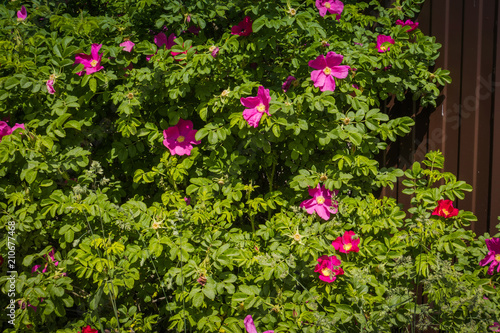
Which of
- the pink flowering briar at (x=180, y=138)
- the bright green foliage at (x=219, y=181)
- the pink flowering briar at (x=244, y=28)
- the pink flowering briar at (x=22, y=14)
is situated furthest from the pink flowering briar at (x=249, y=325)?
the pink flowering briar at (x=22, y=14)

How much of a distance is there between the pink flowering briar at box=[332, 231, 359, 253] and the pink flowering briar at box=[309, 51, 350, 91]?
59 cm

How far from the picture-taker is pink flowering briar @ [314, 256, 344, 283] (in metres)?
1.64

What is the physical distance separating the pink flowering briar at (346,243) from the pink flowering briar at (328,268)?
0.32 ft

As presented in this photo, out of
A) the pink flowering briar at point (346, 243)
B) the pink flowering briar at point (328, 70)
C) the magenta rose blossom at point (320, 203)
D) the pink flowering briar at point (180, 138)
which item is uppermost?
the pink flowering briar at point (328, 70)

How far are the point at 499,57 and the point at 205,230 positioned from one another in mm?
1384

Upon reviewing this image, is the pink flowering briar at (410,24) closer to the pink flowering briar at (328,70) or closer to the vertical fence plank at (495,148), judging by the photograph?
the vertical fence plank at (495,148)

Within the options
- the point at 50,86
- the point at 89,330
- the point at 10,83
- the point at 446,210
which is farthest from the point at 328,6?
the point at 89,330

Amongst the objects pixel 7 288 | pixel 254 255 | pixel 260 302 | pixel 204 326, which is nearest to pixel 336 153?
pixel 254 255

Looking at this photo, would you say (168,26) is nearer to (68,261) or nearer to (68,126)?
(68,126)

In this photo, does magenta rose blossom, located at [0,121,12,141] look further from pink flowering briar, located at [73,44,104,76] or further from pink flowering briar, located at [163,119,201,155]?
pink flowering briar, located at [163,119,201,155]

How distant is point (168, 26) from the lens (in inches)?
84.1

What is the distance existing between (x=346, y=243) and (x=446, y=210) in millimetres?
411

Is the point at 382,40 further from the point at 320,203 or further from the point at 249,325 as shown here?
the point at 249,325

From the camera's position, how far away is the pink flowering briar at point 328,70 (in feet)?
5.83
